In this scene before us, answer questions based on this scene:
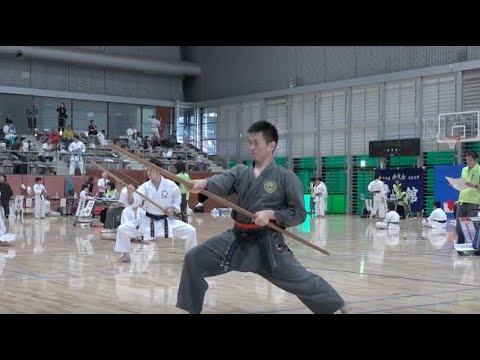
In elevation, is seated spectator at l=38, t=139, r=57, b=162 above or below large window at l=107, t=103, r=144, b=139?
below

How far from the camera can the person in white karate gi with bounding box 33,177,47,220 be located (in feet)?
77.0

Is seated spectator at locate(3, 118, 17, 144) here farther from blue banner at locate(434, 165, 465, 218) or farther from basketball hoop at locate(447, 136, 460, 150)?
basketball hoop at locate(447, 136, 460, 150)

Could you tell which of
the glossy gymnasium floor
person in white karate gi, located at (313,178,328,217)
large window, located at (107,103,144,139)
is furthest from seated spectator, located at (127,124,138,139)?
the glossy gymnasium floor

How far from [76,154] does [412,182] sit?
14.8m

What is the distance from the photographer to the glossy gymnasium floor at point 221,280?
20.4ft

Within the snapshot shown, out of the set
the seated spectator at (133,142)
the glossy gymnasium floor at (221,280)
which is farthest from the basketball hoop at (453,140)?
the seated spectator at (133,142)

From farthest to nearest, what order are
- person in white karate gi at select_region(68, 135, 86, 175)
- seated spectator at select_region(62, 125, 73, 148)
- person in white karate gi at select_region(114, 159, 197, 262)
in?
seated spectator at select_region(62, 125, 73, 148) → person in white karate gi at select_region(68, 135, 86, 175) → person in white karate gi at select_region(114, 159, 197, 262)

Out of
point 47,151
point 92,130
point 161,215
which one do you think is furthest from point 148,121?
point 161,215

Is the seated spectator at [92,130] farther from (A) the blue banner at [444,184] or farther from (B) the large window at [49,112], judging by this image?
(A) the blue banner at [444,184]

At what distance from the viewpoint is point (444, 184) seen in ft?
88.1

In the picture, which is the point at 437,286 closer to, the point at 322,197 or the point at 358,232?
the point at 358,232

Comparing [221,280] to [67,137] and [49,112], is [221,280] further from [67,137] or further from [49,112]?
[49,112]

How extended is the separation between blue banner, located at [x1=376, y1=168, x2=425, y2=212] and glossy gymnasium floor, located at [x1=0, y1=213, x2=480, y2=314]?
14718 mm
